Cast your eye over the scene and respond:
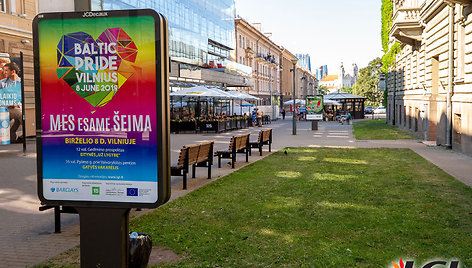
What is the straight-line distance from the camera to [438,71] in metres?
20.8

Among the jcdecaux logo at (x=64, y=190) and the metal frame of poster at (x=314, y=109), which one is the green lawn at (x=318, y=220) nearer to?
the jcdecaux logo at (x=64, y=190)

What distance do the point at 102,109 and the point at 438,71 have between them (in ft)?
66.5

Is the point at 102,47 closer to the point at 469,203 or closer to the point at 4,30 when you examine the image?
the point at 469,203

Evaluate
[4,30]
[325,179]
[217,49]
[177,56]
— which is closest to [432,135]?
[325,179]

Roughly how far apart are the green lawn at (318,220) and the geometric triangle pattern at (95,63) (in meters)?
2.33

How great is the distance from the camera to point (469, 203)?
7.89 metres

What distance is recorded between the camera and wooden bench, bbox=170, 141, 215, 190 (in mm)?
9875

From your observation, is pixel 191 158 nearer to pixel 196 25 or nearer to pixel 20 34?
Result: pixel 20 34

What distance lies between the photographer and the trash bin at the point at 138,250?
14.6ft

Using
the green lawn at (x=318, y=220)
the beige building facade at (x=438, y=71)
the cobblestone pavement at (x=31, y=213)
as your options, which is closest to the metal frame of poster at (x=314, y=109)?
the beige building facade at (x=438, y=71)

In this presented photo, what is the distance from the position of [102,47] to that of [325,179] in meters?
7.84
